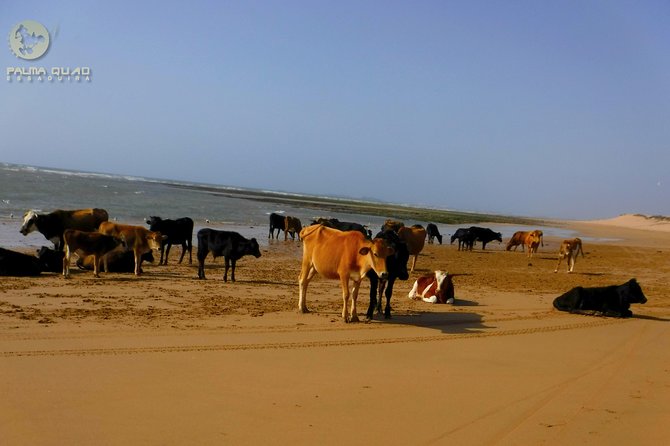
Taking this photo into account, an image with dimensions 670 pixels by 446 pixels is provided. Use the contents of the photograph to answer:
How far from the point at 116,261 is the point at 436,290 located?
755cm

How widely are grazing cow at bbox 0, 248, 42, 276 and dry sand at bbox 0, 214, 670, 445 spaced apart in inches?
38.4

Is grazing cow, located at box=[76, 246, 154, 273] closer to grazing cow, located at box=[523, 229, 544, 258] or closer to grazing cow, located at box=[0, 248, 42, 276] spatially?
grazing cow, located at box=[0, 248, 42, 276]

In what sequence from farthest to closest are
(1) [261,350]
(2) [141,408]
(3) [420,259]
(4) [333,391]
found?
1. (3) [420,259]
2. (1) [261,350]
3. (4) [333,391]
4. (2) [141,408]

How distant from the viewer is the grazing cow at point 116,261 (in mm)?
15422

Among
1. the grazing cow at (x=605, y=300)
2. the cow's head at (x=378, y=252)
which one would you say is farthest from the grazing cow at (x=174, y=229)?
the grazing cow at (x=605, y=300)

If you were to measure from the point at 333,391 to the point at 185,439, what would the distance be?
→ 72.7 inches

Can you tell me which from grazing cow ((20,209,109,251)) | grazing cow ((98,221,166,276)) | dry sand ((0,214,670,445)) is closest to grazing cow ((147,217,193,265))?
grazing cow ((20,209,109,251))

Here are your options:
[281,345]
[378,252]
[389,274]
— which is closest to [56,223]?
[389,274]

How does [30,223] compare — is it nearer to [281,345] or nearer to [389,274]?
[389,274]

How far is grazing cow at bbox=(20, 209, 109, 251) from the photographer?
18.1m

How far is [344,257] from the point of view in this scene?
35.5 ft

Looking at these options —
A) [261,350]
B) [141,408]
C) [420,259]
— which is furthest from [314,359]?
[420,259]

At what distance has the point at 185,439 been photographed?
5.05 m

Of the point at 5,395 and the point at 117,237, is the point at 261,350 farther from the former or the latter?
the point at 117,237
